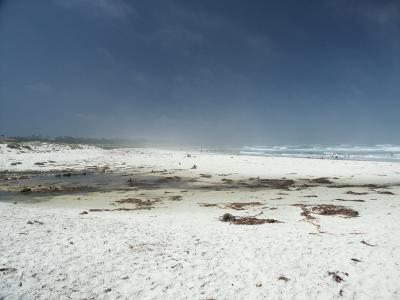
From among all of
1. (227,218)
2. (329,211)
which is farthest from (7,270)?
(329,211)

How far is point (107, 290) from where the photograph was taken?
7367mm

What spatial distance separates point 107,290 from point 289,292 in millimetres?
4570

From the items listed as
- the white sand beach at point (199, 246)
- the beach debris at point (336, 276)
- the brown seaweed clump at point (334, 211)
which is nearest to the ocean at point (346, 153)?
the white sand beach at point (199, 246)

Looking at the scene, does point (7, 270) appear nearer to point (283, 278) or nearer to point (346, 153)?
point (283, 278)

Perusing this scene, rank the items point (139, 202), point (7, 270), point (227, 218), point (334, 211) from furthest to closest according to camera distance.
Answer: point (139, 202), point (334, 211), point (227, 218), point (7, 270)

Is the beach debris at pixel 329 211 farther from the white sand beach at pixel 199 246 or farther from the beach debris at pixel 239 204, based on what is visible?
the beach debris at pixel 239 204

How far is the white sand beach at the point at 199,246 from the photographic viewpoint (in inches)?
297

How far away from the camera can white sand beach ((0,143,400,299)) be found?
754 centimetres

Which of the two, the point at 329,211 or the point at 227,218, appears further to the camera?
the point at 329,211

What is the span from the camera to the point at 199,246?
10336mm

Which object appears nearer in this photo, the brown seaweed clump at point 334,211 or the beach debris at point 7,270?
the beach debris at point 7,270

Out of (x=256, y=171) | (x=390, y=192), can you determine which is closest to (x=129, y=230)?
(x=390, y=192)

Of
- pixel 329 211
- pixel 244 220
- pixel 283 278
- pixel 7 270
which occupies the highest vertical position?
pixel 329 211

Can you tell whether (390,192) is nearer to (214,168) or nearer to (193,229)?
(193,229)
